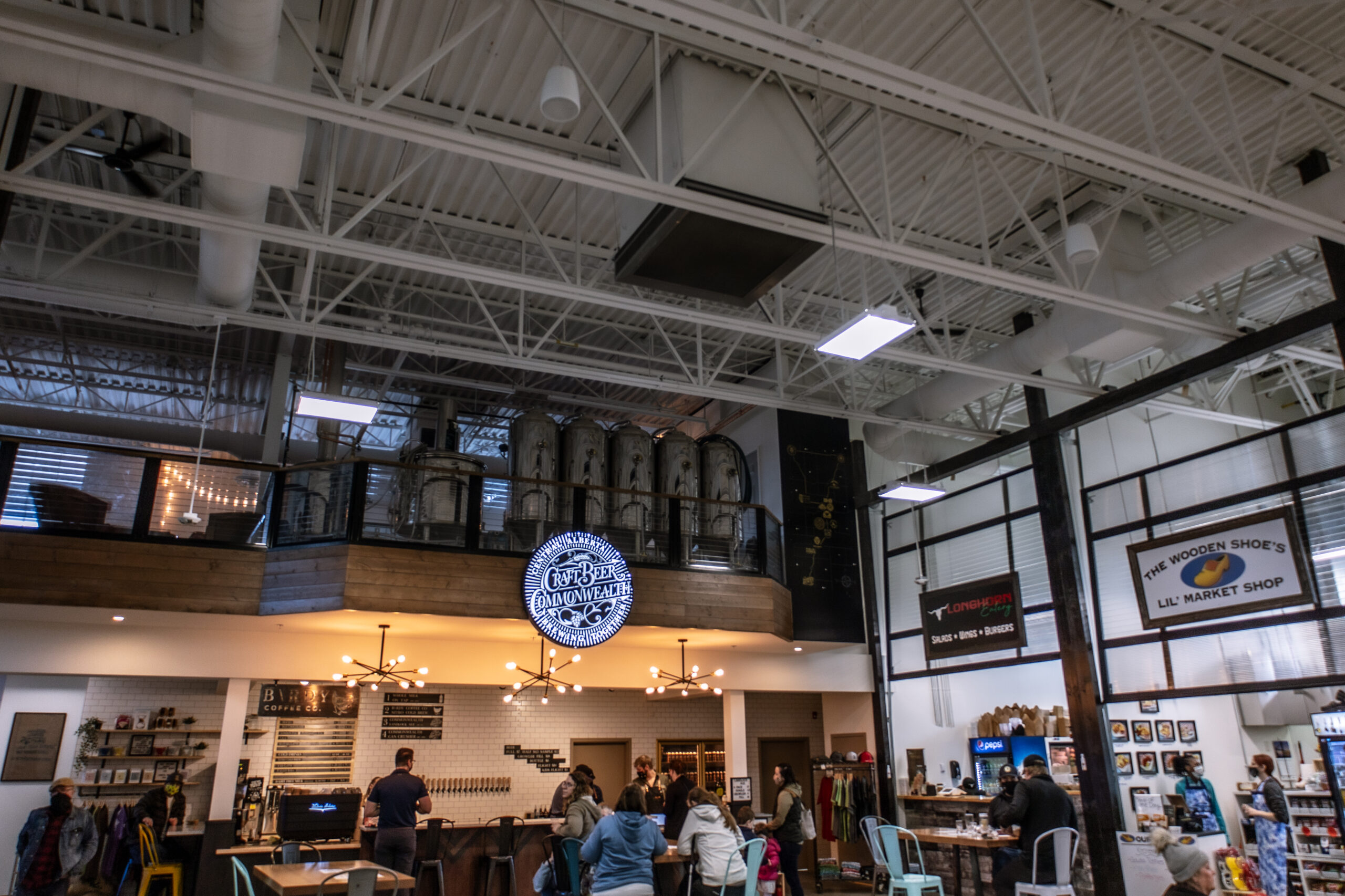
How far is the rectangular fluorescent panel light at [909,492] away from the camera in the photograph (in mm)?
11492

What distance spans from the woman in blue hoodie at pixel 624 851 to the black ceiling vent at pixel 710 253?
167 inches

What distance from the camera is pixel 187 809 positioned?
12070 mm

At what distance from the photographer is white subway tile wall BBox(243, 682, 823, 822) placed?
13.2 m

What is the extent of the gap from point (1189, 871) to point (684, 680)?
307 inches

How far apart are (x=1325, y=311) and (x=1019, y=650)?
5712mm

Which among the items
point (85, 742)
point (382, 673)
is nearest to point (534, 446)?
point (382, 673)

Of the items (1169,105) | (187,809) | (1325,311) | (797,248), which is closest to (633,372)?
(797,248)

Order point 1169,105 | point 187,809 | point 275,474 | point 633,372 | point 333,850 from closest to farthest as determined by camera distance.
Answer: point 1169,105 < point 333,850 < point 275,474 < point 633,372 < point 187,809

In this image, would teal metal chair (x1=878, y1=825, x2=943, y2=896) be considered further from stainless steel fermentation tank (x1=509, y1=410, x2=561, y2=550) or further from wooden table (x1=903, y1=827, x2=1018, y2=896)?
stainless steel fermentation tank (x1=509, y1=410, x2=561, y2=550)

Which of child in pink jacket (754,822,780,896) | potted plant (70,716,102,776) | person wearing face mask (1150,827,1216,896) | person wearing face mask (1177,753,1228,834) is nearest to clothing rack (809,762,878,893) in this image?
person wearing face mask (1177,753,1228,834)

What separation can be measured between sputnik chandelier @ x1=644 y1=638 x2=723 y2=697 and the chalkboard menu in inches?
127

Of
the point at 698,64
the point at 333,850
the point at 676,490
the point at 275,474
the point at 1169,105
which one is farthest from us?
the point at 676,490

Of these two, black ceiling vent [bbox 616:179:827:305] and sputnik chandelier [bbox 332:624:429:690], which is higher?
black ceiling vent [bbox 616:179:827:305]

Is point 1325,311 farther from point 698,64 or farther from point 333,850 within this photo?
point 333,850
